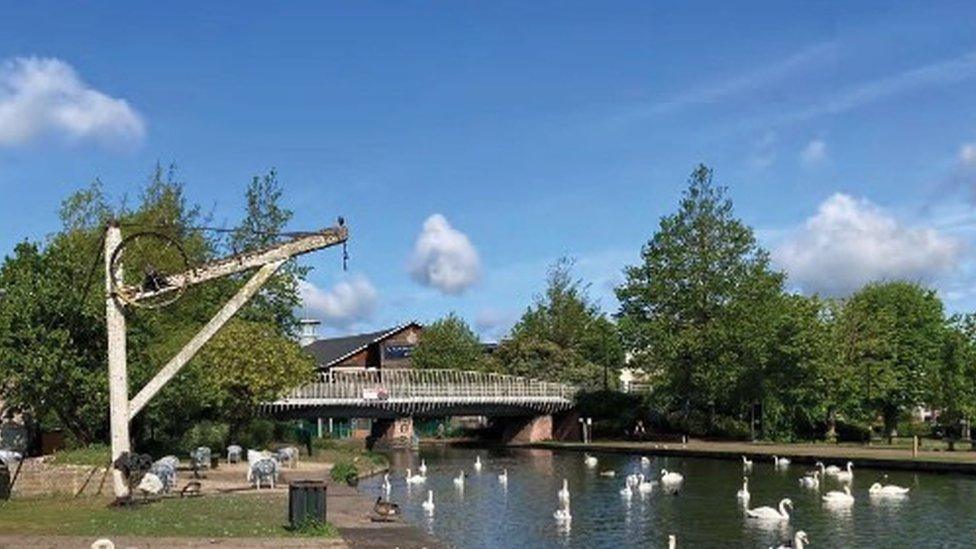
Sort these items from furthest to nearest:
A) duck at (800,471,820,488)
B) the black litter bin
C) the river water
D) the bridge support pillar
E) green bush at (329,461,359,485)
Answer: the bridge support pillar < green bush at (329,461,359,485) < duck at (800,471,820,488) < the river water < the black litter bin

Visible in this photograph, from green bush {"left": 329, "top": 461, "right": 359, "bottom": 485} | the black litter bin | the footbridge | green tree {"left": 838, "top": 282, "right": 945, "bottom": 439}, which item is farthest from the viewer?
the footbridge

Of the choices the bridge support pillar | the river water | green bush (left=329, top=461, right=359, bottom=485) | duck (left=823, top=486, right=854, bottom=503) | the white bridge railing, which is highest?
the white bridge railing

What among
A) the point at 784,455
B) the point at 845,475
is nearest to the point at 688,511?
the point at 845,475

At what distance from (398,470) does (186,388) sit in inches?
885

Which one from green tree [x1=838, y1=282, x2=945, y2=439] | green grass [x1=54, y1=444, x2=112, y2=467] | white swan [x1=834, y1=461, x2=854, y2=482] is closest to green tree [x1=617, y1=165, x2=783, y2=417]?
green tree [x1=838, y1=282, x2=945, y2=439]

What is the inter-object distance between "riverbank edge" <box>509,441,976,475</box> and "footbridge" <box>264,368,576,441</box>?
6.66 meters

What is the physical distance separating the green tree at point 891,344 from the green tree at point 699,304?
589 cm

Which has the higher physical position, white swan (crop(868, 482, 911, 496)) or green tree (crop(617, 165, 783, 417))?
green tree (crop(617, 165, 783, 417))

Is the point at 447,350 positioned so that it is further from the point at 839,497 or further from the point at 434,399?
the point at 839,497

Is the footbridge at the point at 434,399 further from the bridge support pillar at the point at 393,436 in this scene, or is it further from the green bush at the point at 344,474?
the green bush at the point at 344,474

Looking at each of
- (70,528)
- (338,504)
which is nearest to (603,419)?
(338,504)

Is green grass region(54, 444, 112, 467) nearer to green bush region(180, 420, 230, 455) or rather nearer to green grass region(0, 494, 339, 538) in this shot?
green grass region(0, 494, 339, 538)

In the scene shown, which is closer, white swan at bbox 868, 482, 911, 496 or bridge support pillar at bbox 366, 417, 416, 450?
white swan at bbox 868, 482, 911, 496

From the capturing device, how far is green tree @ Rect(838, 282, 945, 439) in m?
74.2
